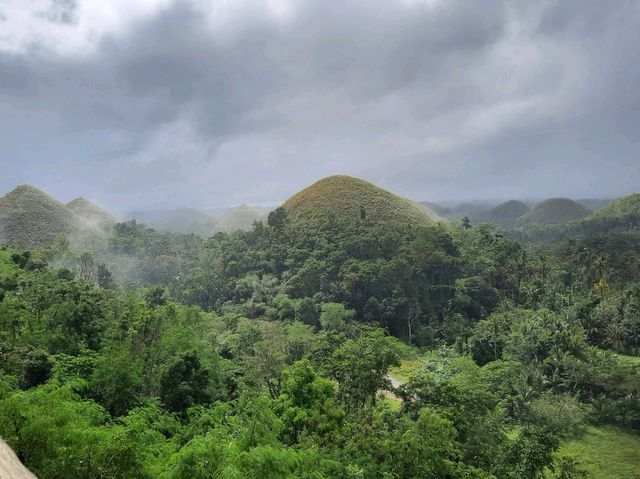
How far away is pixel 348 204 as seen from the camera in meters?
79.4

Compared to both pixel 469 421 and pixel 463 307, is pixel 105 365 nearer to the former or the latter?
pixel 469 421

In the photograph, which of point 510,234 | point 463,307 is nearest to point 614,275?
point 463,307

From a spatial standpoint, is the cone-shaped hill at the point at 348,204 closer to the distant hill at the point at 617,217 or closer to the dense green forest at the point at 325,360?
the dense green forest at the point at 325,360

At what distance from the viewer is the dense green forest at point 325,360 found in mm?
11586

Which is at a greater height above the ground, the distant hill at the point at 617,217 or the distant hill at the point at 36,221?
the distant hill at the point at 36,221

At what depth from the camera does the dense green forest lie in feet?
38.0

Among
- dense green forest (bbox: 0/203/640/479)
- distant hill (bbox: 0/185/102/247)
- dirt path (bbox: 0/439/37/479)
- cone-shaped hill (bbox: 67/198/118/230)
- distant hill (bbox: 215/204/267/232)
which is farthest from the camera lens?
distant hill (bbox: 215/204/267/232)

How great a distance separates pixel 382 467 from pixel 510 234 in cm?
14879

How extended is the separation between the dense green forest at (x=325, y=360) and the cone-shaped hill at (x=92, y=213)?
163 ft

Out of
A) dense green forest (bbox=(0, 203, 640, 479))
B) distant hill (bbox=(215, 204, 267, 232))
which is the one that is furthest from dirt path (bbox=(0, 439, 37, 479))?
distant hill (bbox=(215, 204, 267, 232))

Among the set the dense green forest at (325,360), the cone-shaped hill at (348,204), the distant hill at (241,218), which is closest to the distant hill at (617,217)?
the dense green forest at (325,360)

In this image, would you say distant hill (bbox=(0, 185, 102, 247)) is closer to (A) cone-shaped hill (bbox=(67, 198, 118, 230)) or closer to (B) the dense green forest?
(A) cone-shaped hill (bbox=(67, 198, 118, 230))

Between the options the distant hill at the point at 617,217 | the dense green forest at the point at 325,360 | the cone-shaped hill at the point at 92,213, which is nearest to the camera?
the dense green forest at the point at 325,360

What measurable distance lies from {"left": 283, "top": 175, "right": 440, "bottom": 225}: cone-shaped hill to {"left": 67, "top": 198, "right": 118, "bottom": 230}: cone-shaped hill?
48615mm
